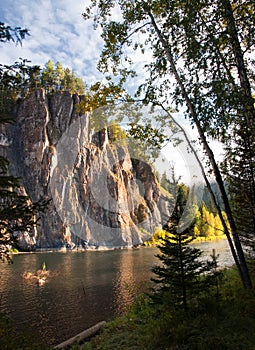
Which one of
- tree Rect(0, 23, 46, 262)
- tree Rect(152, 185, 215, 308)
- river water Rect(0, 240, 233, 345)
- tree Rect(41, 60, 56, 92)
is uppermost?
tree Rect(41, 60, 56, 92)

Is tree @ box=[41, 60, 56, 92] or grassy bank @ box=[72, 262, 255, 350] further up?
tree @ box=[41, 60, 56, 92]

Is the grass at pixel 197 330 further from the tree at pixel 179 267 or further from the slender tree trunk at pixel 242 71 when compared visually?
the slender tree trunk at pixel 242 71

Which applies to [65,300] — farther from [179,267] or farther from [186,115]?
[186,115]

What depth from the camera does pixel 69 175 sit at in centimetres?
7794

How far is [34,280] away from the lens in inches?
1001

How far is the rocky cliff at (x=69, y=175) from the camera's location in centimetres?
7272

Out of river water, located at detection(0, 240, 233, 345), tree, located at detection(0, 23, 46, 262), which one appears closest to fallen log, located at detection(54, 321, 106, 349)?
river water, located at detection(0, 240, 233, 345)

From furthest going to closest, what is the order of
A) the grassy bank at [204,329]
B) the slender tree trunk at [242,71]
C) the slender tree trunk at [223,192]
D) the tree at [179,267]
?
1. the tree at [179,267]
2. the slender tree trunk at [223,192]
3. the grassy bank at [204,329]
4. the slender tree trunk at [242,71]

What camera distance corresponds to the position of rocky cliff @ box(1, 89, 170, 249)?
7272 centimetres

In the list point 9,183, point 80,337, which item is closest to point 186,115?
point 9,183

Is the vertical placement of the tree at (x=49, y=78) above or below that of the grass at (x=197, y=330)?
above

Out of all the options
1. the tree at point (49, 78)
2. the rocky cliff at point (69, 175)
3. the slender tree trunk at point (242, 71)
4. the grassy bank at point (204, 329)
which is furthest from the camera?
the tree at point (49, 78)

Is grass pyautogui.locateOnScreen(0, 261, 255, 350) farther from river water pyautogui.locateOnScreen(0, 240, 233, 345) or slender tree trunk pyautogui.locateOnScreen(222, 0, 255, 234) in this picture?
river water pyautogui.locateOnScreen(0, 240, 233, 345)

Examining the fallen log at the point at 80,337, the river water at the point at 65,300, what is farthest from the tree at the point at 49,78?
the fallen log at the point at 80,337
